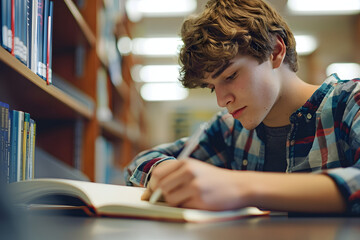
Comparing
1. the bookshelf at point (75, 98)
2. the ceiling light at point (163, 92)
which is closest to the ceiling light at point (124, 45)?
the bookshelf at point (75, 98)

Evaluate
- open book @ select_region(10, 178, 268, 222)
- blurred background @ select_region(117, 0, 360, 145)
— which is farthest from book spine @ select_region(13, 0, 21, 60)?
blurred background @ select_region(117, 0, 360, 145)

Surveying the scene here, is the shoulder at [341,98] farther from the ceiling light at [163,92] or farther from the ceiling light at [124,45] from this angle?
the ceiling light at [163,92]

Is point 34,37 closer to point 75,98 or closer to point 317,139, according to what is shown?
point 75,98

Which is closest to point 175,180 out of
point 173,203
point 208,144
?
point 173,203

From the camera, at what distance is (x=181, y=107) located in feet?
24.3

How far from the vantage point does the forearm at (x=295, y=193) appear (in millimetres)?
497

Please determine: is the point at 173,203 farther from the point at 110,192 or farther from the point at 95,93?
the point at 95,93

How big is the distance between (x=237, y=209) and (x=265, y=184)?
0.05 metres

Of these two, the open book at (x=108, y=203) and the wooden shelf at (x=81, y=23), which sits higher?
the wooden shelf at (x=81, y=23)

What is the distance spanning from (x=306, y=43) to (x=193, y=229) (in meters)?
4.83

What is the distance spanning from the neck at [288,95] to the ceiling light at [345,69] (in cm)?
512

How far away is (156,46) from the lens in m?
4.63

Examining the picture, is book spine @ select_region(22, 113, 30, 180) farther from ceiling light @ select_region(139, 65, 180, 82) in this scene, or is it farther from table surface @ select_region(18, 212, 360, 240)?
ceiling light @ select_region(139, 65, 180, 82)

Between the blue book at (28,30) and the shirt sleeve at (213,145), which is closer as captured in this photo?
the blue book at (28,30)
